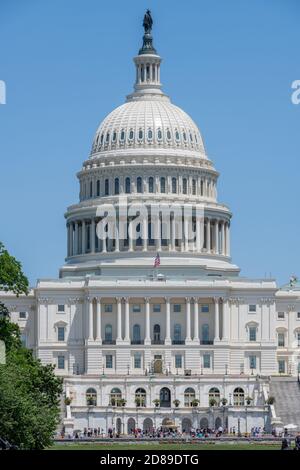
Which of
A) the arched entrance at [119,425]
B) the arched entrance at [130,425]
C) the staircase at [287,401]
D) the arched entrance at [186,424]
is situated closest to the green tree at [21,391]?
the arched entrance at [119,425]

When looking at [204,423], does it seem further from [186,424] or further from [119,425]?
[119,425]

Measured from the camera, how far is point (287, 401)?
192000 mm

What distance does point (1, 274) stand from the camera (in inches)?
5315

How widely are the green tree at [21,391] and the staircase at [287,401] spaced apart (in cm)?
4126

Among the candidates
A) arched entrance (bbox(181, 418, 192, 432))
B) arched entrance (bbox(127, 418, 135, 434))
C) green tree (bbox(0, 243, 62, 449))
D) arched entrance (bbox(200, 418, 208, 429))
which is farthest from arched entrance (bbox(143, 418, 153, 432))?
green tree (bbox(0, 243, 62, 449))

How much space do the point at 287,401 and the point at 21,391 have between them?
83736 millimetres

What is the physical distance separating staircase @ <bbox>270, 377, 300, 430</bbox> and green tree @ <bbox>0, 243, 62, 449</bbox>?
135 ft

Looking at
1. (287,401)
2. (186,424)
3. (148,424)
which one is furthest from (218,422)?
(287,401)

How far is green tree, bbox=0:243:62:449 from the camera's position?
102 m

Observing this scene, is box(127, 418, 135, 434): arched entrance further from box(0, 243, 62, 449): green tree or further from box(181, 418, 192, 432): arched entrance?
box(0, 243, 62, 449): green tree

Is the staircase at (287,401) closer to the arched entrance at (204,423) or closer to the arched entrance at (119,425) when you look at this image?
the arched entrance at (204,423)
